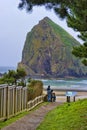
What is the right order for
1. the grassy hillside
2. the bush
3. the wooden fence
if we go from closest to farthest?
the wooden fence → the bush → the grassy hillside

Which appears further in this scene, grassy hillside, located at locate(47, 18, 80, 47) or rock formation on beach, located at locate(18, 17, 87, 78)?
grassy hillside, located at locate(47, 18, 80, 47)

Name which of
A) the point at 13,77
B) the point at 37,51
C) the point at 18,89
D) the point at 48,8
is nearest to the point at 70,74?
the point at 37,51

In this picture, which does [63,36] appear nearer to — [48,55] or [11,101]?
[48,55]

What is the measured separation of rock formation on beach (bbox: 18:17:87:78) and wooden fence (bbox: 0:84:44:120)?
116m

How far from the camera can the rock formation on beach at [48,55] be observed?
140m

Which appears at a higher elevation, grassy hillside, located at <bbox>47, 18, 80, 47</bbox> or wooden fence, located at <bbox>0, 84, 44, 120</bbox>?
grassy hillside, located at <bbox>47, 18, 80, 47</bbox>

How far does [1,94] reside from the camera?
13961 mm

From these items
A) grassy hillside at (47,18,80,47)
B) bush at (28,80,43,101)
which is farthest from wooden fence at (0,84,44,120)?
grassy hillside at (47,18,80,47)

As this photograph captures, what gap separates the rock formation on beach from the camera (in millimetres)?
139875

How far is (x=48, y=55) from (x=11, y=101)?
12752 cm

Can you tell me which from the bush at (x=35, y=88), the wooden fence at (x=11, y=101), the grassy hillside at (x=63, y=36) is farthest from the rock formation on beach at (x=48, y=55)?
the wooden fence at (x=11, y=101)

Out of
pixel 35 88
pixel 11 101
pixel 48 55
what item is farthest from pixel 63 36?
pixel 11 101

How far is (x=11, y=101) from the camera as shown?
15.6 metres

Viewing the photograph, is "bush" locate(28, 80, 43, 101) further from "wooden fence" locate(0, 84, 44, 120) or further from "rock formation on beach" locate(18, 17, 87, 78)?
"rock formation on beach" locate(18, 17, 87, 78)
